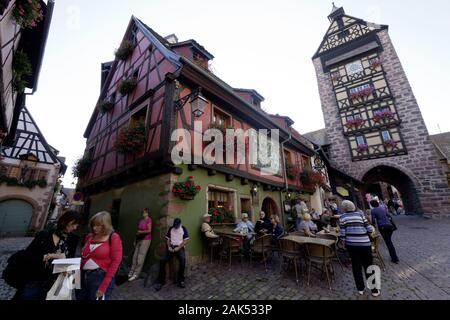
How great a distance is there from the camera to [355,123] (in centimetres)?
1645

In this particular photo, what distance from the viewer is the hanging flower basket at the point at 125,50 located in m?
Result: 9.81

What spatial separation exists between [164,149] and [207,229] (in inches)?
102

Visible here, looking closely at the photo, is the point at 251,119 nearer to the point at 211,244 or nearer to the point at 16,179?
the point at 211,244

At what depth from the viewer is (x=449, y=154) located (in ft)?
59.1

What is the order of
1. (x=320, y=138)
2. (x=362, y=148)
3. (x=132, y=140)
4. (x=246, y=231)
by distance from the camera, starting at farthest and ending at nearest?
A: (x=320, y=138) < (x=362, y=148) < (x=132, y=140) < (x=246, y=231)

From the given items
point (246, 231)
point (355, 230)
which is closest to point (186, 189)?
point (246, 231)

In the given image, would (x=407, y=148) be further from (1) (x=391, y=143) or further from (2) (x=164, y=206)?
(2) (x=164, y=206)

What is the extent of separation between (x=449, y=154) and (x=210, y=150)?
24.0 m

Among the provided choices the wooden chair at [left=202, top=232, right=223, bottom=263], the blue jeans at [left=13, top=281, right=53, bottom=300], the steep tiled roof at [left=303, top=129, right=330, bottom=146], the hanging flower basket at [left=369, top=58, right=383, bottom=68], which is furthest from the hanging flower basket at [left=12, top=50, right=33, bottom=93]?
the hanging flower basket at [left=369, top=58, right=383, bottom=68]

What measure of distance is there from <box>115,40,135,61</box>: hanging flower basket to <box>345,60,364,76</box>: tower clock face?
59.4ft

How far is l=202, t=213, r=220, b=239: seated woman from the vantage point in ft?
18.0

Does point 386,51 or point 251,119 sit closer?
point 251,119

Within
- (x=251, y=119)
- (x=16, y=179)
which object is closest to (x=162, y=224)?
(x=251, y=119)

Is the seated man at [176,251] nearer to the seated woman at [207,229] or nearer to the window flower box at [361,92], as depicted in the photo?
the seated woman at [207,229]
